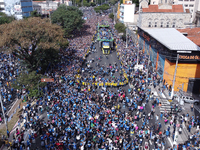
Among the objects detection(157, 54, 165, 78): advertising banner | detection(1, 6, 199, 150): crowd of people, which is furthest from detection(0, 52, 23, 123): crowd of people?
detection(157, 54, 165, 78): advertising banner

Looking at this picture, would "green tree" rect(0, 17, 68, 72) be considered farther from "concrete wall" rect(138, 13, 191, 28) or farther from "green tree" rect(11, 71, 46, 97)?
"concrete wall" rect(138, 13, 191, 28)

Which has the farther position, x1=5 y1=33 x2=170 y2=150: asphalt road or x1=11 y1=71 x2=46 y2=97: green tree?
x1=11 y1=71 x2=46 y2=97: green tree

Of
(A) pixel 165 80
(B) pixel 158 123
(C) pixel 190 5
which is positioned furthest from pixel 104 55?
(C) pixel 190 5

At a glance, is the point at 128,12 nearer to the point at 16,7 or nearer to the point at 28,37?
the point at 16,7

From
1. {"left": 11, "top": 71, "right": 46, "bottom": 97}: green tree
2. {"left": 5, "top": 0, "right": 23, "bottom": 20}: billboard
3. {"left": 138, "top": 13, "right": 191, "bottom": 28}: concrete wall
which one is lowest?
{"left": 11, "top": 71, "right": 46, "bottom": 97}: green tree

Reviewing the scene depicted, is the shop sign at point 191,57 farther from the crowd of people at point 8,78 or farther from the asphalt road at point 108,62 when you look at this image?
the crowd of people at point 8,78

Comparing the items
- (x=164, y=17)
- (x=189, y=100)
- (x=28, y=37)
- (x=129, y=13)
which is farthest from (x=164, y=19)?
(x=28, y=37)

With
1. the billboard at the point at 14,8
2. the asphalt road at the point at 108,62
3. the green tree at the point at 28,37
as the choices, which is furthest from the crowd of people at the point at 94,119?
the billboard at the point at 14,8
